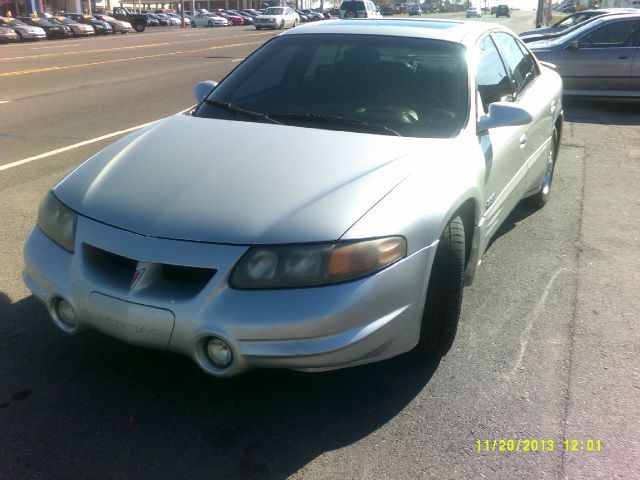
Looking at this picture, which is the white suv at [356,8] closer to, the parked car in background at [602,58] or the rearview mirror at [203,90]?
the parked car in background at [602,58]

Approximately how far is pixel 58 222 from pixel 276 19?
46.0 m

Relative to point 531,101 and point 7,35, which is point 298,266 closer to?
point 531,101

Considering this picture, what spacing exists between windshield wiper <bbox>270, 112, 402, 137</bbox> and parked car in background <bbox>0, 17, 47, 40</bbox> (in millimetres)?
37217

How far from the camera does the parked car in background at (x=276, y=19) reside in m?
46.8

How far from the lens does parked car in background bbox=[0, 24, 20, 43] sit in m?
34.9

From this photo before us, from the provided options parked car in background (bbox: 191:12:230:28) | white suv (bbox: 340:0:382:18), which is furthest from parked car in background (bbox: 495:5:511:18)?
white suv (bbox: 340:0:382:18)

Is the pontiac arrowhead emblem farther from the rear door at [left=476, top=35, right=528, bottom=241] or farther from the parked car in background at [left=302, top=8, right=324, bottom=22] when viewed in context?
the parked car in background at [left=302, top=8, right=324, bottom=22]

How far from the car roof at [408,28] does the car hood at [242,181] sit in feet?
3.33

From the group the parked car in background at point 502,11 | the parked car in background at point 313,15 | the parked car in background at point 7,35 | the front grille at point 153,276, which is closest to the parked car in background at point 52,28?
the parked car in background at point 7,35

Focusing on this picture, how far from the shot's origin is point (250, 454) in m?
2.71

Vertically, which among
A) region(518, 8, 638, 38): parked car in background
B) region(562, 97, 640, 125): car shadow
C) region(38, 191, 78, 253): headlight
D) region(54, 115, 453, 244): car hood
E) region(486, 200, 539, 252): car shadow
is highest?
region(54, 115, 453, 244): car hood

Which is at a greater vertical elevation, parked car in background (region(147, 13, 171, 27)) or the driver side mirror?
the driver side mirror

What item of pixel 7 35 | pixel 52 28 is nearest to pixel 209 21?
pixel 52 28

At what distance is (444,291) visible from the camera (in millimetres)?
3156
